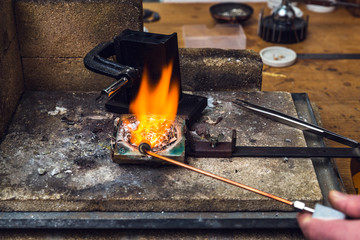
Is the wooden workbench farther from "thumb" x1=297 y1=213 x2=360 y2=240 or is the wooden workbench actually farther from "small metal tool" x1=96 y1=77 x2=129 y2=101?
"small metal tool" x1=96 y1=77 x2=129 y2=101

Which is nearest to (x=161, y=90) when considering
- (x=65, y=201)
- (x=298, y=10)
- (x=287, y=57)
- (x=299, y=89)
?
(x=65, y=201)

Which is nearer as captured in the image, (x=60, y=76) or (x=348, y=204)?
(x=348, y=204)

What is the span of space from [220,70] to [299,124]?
547 millimetres

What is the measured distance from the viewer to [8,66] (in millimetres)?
2223

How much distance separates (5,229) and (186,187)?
75 cm

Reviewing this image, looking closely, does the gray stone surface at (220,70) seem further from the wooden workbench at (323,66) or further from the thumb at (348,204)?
the thumb at (348,204)

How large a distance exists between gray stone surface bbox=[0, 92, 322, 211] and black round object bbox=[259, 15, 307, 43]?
4.83 ft

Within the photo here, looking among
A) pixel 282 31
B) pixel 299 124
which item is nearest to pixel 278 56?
pixel 282 31

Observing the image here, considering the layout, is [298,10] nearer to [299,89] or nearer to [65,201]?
[299,89]

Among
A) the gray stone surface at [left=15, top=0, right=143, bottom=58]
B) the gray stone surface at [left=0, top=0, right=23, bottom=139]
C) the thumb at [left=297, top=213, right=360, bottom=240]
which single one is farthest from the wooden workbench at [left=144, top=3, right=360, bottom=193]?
the gray stone surface at [left=0, top=0, right=23, bottom=139]

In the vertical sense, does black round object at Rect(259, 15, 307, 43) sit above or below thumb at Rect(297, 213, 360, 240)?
below

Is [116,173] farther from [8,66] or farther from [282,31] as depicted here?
[282,31]

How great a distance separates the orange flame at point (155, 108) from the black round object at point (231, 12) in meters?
1.84

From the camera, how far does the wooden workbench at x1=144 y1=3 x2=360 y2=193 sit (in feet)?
9.04
